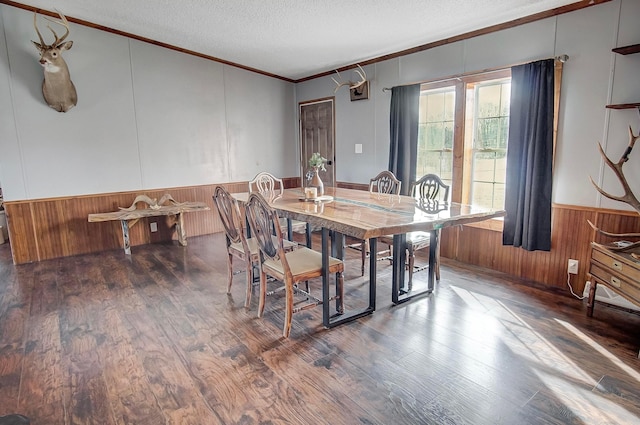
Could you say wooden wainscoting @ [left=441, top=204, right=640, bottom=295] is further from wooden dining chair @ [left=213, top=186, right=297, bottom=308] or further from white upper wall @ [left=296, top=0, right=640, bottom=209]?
wooden dining chair @ [left=213, top=186, right=297, bottom=308]

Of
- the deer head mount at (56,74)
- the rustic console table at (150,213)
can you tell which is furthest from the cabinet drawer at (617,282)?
the deer head mount at (56,74)

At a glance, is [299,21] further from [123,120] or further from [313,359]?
[313,359]

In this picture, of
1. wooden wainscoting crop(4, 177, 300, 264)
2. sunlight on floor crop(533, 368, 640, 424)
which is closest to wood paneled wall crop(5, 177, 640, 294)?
wooden wainscoting crop(4, 177, 300, 264)

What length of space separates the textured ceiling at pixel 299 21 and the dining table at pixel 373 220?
176cm

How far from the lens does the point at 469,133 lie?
398 centimetres

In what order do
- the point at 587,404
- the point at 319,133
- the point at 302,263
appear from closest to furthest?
1. the point at 587,404
2. the point at 302,263
3. the point at 319,133

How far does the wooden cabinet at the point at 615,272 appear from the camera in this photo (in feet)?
7.67

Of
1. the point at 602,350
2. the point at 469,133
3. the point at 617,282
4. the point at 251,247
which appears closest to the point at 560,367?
the point at 602,350

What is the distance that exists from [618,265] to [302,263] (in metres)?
2.19

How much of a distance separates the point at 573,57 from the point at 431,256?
2092 mm

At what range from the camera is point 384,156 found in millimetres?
4934

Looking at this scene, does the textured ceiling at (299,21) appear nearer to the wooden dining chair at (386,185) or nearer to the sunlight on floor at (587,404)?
the wooden dining chair at (386,185)

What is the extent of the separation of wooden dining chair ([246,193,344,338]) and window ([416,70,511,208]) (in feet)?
7.14

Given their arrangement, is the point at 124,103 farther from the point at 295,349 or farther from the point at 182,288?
the point at 295,349
